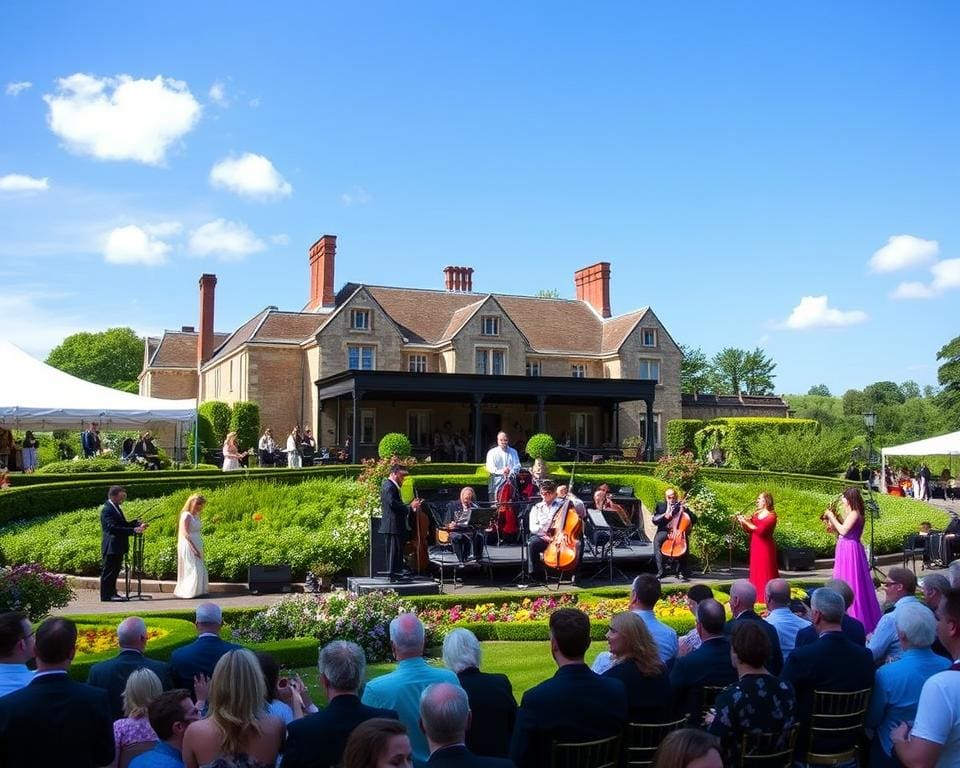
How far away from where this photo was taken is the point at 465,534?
53.6 ft

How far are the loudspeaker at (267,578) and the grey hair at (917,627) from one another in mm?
12376

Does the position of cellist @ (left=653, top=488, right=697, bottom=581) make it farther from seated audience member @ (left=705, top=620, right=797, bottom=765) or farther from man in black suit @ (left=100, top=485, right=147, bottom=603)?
seated audience member @ (left=705, top=620, right=797, bottom=765)

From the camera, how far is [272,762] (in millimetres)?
3895

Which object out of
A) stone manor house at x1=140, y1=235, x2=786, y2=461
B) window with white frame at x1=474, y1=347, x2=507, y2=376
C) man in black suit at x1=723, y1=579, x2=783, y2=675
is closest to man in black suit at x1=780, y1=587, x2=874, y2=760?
man in black suit at x1=723, y1=579, x2=783, y2=675

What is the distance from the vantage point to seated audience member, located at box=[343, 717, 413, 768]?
2979 mm

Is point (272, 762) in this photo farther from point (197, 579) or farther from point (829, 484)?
point (829, 484)

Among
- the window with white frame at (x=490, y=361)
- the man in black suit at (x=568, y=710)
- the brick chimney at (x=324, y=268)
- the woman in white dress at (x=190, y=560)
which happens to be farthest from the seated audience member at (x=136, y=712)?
the brick chimney at (x=324, y=268)

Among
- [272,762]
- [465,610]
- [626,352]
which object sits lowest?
[465,610]

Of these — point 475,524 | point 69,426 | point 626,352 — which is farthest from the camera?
point 626,352

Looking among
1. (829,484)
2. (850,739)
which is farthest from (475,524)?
(829,484)

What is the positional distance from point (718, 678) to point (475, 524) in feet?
40.8

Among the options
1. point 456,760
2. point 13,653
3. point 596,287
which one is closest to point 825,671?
point 456,760

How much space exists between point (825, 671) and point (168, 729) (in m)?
3.51

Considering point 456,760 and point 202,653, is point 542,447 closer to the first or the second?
point 202,653
